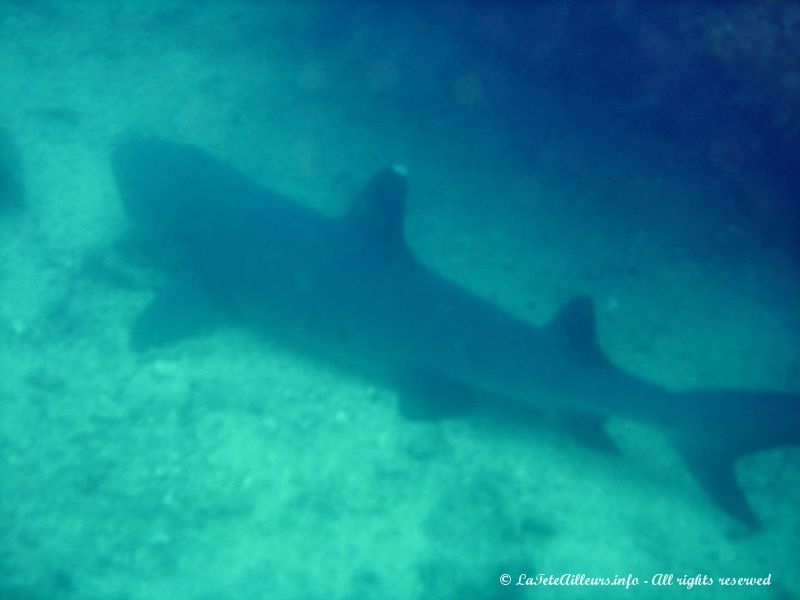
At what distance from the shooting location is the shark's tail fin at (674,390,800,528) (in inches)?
160

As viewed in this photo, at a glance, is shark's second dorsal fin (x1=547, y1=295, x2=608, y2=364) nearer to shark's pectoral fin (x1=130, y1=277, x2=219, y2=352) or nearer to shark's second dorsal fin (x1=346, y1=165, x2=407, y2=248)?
shark's second dorsal fin (x1=346, y1=165, x2=407, y2=248)

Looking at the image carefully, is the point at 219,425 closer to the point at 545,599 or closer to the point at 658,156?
the point at 545,599

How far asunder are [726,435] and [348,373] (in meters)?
3.33

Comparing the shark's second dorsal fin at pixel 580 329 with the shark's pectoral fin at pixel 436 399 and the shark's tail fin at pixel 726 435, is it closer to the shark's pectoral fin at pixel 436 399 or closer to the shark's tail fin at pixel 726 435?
the shark's tail fin at pixel 726 435

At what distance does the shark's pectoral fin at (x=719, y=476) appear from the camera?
4.23m

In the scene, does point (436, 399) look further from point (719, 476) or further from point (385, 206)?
point (719, 476)

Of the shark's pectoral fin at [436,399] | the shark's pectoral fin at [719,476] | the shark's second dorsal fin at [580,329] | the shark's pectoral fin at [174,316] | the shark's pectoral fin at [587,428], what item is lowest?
the shark's pectoral fin at [174,316]

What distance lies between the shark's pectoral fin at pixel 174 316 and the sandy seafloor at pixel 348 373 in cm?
15

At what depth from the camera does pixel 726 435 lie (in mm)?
4246

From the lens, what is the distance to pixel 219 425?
445 centimetres

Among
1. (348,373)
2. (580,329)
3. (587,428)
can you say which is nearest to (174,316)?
(348,373)

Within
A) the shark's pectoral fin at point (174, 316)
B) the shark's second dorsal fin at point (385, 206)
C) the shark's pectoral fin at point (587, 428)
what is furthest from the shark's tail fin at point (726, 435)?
the shark's pectoral fin at point (174, 316)

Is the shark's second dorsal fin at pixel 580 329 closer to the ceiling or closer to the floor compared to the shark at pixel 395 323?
closer to the ceiling

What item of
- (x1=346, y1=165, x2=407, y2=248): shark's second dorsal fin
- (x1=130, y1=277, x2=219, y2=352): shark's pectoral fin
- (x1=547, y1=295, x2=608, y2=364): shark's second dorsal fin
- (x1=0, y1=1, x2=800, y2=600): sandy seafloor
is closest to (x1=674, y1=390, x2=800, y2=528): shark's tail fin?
(x1=0, y1=1, x2=800, y2=600): sandy seafloor
